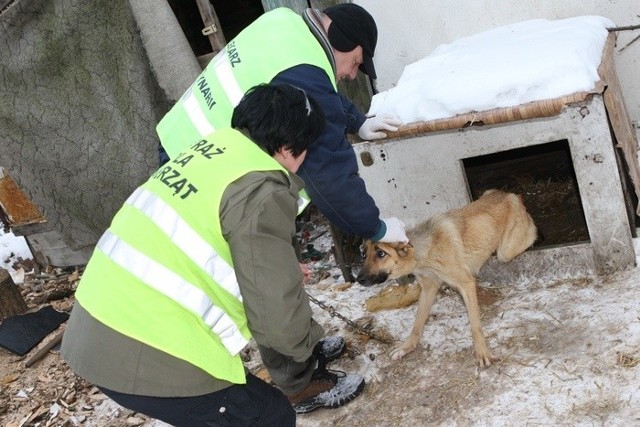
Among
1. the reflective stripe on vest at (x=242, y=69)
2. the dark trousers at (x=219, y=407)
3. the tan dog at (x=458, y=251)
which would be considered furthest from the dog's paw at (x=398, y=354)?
the reflective stripe on vest at (x=242, y=69)

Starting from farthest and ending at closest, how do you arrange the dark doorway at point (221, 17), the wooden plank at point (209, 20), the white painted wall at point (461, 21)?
the dark doorway at point (221, 17) → the wooden plank at point (209, 20) → the white painted wall at point (461, 21)

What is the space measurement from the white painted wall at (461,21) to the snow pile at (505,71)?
0.25 m

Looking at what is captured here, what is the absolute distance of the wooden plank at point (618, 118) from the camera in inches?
158

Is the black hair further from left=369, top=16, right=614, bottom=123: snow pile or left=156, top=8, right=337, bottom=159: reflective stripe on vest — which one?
left=369, top=16, right=614, bottom=123: snow pile

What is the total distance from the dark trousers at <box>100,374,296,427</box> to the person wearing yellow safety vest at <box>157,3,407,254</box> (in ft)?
3.85

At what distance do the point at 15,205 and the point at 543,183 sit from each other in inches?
244

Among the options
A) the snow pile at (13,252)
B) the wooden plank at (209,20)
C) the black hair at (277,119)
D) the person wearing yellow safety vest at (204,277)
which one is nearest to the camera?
the person wearing yellow safety vest at (204,277)

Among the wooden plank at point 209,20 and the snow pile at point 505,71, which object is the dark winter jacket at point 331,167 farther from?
the wooden plank at point 209,20

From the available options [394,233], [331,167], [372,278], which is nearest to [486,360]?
[372,278]

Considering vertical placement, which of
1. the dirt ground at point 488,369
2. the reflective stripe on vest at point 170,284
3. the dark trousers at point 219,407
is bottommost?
the dirt ground at point 488,369

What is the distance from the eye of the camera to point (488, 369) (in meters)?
3.78

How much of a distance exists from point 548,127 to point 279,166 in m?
2.48

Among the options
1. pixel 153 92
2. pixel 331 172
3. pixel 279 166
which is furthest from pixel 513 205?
pixel 153 92

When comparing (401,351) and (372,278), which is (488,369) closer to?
(401,351)
